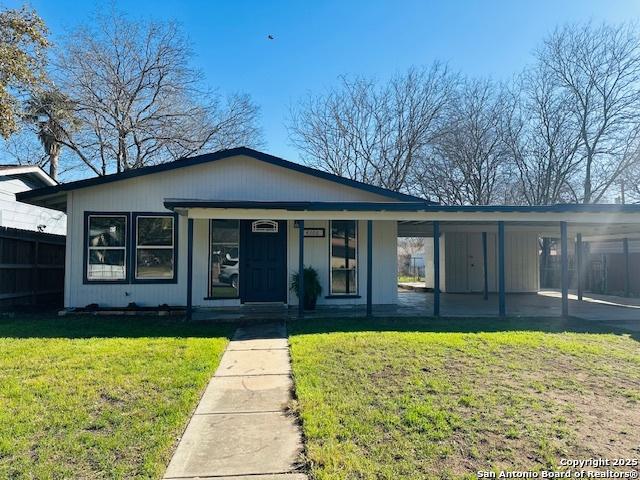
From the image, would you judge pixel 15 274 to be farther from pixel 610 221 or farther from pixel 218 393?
pixel 610 221

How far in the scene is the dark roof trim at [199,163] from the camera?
9.80 meters

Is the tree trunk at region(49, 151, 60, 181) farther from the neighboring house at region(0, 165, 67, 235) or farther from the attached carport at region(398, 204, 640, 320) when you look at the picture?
the attached carport at region(398, 204, 640, 320)

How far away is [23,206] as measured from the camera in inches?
531

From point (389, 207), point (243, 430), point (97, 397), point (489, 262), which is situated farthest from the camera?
point (489, 262)

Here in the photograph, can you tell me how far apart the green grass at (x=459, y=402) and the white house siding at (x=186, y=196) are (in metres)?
4.13

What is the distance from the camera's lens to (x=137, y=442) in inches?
132

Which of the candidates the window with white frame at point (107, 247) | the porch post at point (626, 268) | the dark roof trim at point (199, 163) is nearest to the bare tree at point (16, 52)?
the dark roof trim at point (199, 163)

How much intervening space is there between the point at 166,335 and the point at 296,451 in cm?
491

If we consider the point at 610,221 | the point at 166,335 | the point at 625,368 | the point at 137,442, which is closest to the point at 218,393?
the point at 137,442

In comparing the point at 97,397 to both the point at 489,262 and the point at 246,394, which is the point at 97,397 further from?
the point at 489,262

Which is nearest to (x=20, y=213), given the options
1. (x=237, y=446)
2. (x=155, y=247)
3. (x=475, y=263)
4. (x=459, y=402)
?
(x=155, y=247)

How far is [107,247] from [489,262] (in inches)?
515

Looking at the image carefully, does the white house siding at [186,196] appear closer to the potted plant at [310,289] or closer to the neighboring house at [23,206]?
the potted plant at [310,289]

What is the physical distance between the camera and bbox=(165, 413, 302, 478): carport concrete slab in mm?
3021
